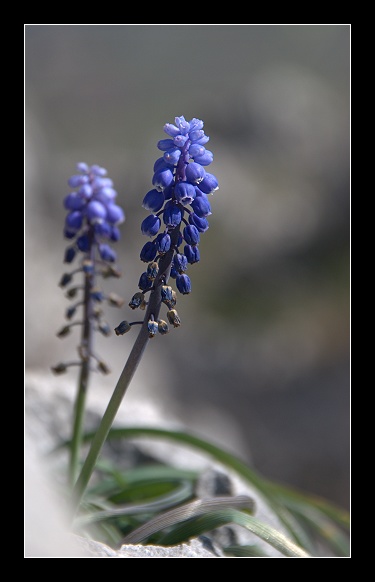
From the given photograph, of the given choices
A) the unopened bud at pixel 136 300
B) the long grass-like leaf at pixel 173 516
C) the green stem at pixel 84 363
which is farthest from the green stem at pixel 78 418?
the unopened bud at pixel 136 300

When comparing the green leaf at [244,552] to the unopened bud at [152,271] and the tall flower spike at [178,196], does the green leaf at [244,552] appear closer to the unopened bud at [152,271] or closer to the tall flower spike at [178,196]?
the tall flower spike at [178,196]

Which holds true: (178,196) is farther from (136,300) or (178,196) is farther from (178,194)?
(136,300)

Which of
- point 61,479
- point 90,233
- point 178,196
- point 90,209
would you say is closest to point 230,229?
point 61,479

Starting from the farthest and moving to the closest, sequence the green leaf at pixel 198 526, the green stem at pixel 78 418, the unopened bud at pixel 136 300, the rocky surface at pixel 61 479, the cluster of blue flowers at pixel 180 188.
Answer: the green stem at pixel 78 418, the green leaf at pixel 198 526, the unopened bud at pixel 136 300, the cluster of blue flowers at pixel 180 188, the rocky surface at pixel 61 479

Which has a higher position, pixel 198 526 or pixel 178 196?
pixel 178 196

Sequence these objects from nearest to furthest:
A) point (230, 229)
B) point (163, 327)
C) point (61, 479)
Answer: point (163, 327) → point (61, 479) → point (230, 229)

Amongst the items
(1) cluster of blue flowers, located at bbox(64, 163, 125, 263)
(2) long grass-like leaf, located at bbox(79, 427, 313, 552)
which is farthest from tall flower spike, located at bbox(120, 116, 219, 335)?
(2) long grass-like leaf, located at bbox(79, 427, 313, 552)
